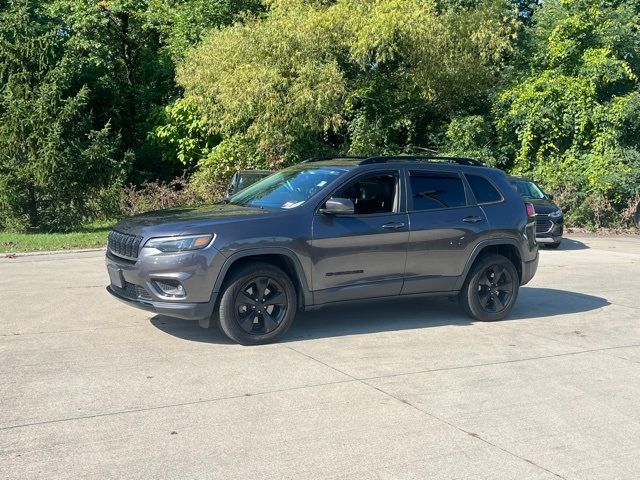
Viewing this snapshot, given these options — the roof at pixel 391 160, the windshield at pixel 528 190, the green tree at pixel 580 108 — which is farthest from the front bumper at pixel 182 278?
the green tree at pixel 580 108

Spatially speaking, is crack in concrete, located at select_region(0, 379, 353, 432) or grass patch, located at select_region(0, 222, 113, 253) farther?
grass patch, located at select_region(0, 222, 113, 253)

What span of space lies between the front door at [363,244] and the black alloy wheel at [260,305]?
1.36 ft

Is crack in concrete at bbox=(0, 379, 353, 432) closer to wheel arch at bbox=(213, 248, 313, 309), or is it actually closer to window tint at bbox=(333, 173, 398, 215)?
wheel arch at bbox=(213, 248, 313, 309)

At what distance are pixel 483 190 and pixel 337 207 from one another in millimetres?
2321

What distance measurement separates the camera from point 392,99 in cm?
2517

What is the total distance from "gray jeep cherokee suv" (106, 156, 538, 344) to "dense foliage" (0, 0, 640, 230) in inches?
479

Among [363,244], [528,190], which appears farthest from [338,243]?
[528,190]

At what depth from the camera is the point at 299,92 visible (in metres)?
20.9

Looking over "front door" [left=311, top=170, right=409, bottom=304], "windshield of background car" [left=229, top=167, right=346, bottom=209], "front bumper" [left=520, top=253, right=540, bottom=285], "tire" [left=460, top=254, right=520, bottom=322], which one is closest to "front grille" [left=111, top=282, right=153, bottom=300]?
"windshield of background car" [left=229, top=167, right=346, bottom=209]

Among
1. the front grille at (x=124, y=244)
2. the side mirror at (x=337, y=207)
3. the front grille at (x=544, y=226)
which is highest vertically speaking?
the side mirror at (x=337, y=207)

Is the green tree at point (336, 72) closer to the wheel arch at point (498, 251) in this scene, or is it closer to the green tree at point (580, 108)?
the green tree at point (580, 108)

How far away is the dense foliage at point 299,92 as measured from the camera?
61.4 feet

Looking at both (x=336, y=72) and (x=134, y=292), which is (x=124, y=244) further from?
(x=336, y=72)

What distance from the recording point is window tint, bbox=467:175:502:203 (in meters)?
8.59
